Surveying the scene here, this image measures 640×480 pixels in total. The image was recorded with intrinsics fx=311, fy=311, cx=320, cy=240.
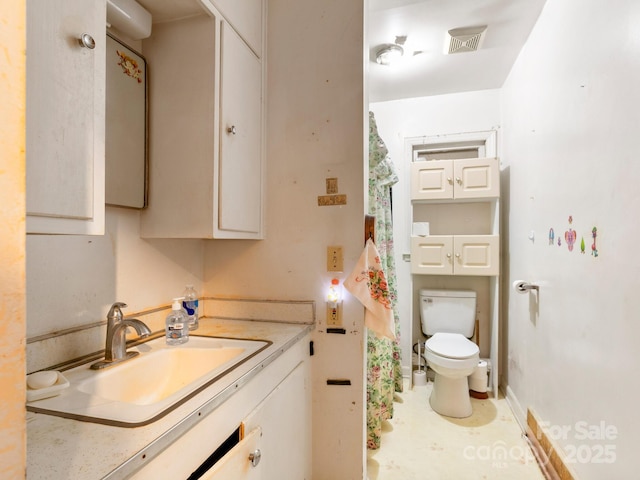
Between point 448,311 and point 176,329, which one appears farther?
point 448,311

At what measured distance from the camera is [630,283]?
41.9 inches

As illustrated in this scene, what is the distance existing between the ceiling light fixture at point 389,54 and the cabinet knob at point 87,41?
76.9 inches

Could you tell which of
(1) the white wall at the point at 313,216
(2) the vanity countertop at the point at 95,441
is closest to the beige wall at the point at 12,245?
(2) the vanity countertop at the point at 95,441

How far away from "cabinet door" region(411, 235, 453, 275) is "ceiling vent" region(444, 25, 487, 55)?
54.2 inches

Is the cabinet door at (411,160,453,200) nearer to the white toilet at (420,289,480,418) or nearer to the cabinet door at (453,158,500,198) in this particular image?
the cabinet door at (453,158,500,198)

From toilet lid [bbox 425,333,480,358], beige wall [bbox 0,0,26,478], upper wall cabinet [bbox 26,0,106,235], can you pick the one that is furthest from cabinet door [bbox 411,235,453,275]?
beige wall [bbox 0,0,26,478]

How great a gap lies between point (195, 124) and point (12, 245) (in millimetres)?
971

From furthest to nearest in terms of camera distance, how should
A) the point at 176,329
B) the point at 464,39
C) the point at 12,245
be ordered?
the point at 464,39, the point at 176,329, the point at 12,245

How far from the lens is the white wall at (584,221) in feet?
3.53

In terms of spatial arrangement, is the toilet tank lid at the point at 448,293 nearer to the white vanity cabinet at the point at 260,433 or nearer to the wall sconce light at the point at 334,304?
the wall sconce light at the point at 334,304

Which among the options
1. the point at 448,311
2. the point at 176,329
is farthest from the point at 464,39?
the point at 176,329

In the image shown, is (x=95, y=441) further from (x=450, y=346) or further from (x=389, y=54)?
(x=389, y=54)

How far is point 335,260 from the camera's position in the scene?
146 centimetres

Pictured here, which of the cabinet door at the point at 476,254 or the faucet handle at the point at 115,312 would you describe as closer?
the faucet handle at the point at 115,312
